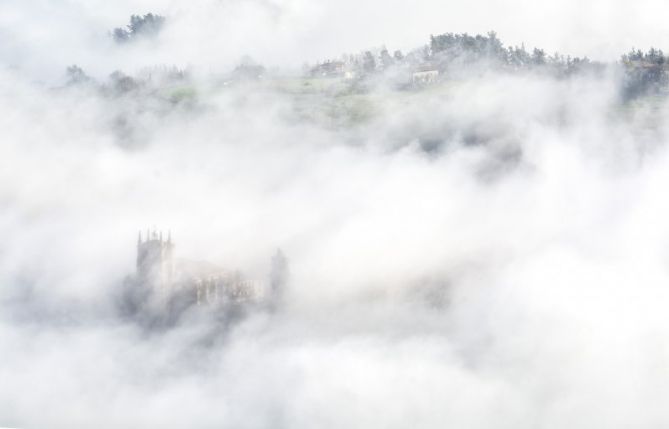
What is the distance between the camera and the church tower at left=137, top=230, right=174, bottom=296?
95.8m

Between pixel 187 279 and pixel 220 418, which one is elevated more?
pixel 187 279

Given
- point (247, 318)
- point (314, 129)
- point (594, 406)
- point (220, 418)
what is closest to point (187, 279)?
point (247, 318)

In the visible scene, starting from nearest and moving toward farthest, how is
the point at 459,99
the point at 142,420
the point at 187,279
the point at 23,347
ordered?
the point at 142,420
the point at 187,279
the point at 459,99
the point at 23,347

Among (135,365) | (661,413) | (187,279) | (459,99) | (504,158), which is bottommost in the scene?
(661,413)

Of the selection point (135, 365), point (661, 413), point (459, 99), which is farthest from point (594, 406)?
point (135, 365)

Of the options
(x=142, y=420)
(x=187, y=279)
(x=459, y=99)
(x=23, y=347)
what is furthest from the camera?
(x=23, y=347)

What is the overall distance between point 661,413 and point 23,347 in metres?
80.5

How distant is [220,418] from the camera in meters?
93.1

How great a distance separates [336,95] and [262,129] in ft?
43.2

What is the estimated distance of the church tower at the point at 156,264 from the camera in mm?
95750

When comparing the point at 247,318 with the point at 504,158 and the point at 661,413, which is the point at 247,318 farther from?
the point at 661,413

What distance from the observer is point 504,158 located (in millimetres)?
98188

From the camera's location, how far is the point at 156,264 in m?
96.4

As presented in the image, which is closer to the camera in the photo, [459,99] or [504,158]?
[504,158]
